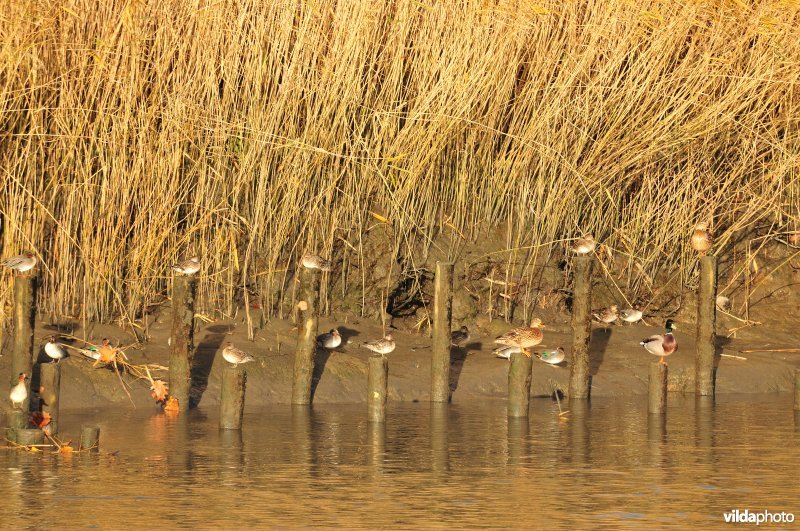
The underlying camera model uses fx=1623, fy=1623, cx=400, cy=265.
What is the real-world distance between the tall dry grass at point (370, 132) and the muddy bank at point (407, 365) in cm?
52

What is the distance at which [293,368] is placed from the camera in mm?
16047

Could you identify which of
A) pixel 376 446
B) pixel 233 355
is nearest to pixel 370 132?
pixel 233 355

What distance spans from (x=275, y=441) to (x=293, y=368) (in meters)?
2.83

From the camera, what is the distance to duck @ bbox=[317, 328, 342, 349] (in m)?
16.4

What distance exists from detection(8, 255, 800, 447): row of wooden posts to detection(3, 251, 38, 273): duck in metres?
0.25

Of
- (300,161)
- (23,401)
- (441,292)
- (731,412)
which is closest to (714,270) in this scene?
(731,412)

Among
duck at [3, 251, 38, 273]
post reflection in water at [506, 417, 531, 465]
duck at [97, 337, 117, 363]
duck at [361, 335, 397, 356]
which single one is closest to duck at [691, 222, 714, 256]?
duck at [361, 335, 397, 356]

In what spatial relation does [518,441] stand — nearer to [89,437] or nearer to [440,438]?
[440,438]

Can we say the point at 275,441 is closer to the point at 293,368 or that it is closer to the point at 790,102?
the point at 293,368

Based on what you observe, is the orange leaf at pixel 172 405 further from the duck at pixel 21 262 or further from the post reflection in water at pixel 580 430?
the post reflection in water at pixel 580 430

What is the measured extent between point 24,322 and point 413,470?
4.28 metres

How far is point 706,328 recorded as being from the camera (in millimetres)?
16672

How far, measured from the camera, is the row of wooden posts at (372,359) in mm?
13969

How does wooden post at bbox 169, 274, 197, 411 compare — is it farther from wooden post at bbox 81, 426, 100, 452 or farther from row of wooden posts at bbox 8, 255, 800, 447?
wooden post at bbox 81, 426, 100, 452
